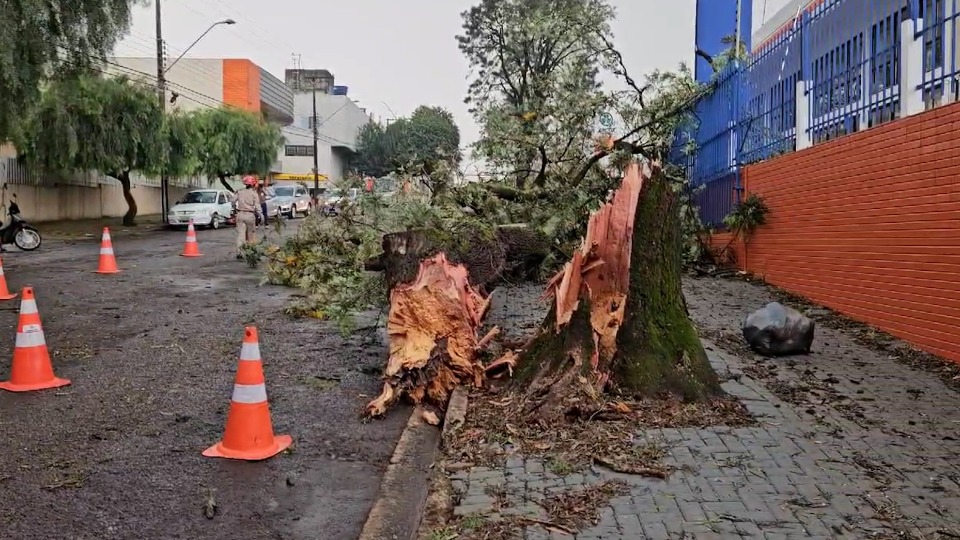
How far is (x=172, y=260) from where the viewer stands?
1598 centimetres

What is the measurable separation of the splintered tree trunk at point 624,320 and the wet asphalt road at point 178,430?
1.10 meters

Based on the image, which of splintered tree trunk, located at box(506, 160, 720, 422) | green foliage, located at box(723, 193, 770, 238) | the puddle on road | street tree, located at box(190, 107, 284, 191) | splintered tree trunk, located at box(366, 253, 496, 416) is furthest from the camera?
street tree, located at box(190, 107, 284, 191)

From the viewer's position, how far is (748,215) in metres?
10.9

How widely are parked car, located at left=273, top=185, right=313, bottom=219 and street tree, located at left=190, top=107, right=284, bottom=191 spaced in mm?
1463

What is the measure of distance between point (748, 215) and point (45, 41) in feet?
41.7

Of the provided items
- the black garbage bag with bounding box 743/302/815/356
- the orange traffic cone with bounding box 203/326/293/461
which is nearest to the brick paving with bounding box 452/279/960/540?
the black garbage bag with bounding box 743/302/815/356

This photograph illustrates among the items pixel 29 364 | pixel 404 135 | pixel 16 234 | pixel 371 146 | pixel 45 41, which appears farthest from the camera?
pixel 371 146

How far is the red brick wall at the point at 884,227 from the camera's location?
6.25 meters

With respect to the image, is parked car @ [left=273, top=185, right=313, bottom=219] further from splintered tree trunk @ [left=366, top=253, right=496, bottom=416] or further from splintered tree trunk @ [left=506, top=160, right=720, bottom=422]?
splintered tree trunk @ [left=506, top=160, right=720, bottom=422]

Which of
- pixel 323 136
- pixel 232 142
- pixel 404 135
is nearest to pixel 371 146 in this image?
pixel 323 136

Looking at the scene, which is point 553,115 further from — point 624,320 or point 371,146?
point 371,146

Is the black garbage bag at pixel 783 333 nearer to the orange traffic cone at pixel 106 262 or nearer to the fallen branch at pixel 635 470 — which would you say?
the fallen branch at pixel 635 470

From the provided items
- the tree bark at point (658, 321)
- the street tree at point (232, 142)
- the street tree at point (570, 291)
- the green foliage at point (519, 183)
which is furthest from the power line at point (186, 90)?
the tree bark at point (658, 321)

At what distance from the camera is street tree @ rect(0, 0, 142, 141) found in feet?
46.0
